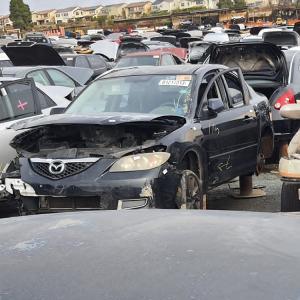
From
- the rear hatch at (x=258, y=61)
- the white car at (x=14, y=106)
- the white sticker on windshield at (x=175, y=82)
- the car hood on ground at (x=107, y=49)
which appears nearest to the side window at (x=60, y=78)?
the rear hatch at (x=258, y=61)

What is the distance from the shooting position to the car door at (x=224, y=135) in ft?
21.1

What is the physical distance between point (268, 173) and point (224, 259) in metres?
7.16

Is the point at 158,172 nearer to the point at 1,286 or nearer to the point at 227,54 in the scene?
the point at 1,286

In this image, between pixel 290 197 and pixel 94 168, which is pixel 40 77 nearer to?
pixel 94 168

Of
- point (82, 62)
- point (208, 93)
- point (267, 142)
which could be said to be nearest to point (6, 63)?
point (82, 62)

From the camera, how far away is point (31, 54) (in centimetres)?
1490

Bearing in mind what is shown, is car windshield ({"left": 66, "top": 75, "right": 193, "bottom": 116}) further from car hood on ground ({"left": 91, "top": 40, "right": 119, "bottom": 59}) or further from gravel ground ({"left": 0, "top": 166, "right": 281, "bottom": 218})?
car hood on ground ({"left": 91, "top": 40, "right": 119, "bottom": 59})

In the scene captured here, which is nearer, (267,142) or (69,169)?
(69,169)

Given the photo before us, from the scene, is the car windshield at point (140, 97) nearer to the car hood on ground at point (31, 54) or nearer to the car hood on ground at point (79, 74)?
the car hood on ground at point (79, 74)

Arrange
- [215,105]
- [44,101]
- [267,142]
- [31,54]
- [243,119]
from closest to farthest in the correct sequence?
[215,105] < [243,119] < [267,142] < [44,101] < [31,54]

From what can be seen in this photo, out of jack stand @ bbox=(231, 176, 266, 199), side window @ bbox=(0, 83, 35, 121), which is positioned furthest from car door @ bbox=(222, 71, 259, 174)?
side window @ bbox=(0, 83, 35, 121)

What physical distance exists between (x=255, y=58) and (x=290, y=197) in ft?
17.9

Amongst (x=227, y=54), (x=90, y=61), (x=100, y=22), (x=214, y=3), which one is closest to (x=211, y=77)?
(x=227, y=54)

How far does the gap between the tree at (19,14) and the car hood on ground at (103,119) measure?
311ft
